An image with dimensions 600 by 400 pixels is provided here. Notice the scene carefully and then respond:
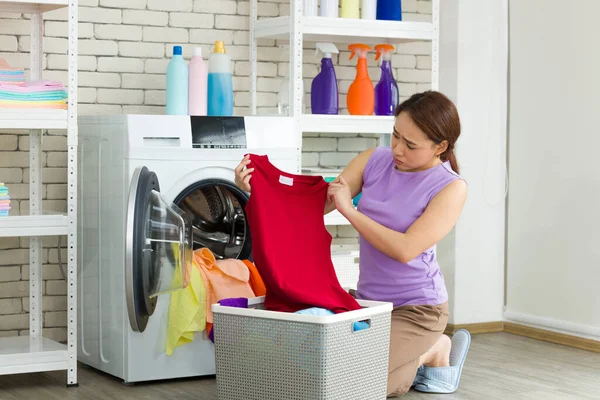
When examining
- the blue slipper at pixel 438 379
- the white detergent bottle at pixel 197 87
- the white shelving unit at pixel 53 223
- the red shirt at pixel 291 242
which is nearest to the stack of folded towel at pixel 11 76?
the white shelving unit at pixel 53 223

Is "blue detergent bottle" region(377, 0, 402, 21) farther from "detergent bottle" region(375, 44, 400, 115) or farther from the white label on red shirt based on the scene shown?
the white label on red shirt

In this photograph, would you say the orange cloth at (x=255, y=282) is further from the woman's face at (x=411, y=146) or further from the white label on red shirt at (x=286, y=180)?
the woman's face at (x=411, y=146)

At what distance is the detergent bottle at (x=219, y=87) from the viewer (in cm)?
397

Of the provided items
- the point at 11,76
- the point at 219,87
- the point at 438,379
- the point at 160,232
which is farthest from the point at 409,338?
the point at 11,76

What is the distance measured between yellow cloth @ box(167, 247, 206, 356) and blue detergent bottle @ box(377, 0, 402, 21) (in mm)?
1532

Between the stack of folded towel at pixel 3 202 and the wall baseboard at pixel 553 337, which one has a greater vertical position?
the stack of folded towel at pixel 3 202

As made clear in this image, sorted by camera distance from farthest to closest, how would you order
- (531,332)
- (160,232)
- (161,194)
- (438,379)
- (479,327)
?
(479,327) < (531,332) < (438,379) < (161,194) < (160,232)

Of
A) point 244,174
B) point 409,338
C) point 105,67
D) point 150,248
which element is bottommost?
point 409,338

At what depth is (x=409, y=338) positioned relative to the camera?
3293mm

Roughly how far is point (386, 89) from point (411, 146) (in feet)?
3.91

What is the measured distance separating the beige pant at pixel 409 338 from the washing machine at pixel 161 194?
2.63 ft

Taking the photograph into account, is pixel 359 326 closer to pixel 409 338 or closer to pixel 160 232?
pixel 409 338

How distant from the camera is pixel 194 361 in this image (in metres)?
3.71

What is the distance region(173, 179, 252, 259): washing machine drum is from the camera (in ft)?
12.3
